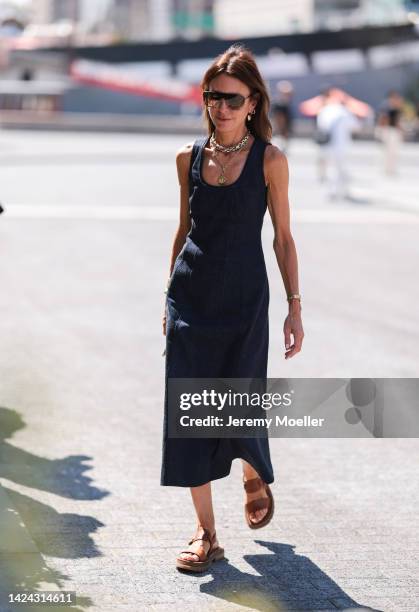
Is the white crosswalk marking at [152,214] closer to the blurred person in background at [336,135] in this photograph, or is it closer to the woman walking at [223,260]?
the blurred person in background at [336,135]

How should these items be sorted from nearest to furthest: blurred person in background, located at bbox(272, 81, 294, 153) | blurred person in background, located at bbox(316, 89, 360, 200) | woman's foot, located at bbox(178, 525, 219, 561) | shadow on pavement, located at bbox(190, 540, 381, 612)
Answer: shadow on pavement, located at bbox(190, 540, 381, 612) < woman's foot, located at bbox(178, 525, 219, 561) < blurred person in background, located at bbox(316, 89, 360, 200) < blurred person in background, located at bbox(272, 81, 294, 153)

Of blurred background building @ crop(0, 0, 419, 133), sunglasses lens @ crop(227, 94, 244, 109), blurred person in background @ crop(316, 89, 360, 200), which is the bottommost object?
sunglasses lens @ crop(227, 94, 244, 109)

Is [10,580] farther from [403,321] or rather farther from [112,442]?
[403,321]

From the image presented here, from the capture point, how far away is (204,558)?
17.2 ft

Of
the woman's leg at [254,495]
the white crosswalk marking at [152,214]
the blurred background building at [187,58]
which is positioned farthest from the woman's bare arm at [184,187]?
the blurred background building at [187,58]

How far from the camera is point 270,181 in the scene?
17.0 feet

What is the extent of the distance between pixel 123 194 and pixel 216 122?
19.1 m

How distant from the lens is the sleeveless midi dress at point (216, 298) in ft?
16.8

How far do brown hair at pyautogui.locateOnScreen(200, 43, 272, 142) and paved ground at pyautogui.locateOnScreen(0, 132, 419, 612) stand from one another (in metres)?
1.73

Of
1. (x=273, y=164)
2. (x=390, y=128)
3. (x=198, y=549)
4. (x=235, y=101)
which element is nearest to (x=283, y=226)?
(x=273, y=164)

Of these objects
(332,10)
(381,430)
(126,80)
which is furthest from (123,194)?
(332,10)

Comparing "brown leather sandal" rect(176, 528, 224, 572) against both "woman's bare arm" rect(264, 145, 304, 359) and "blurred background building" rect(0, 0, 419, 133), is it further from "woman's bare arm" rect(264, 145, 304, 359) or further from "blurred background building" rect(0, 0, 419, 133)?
"blurred background building" rect(0, 0, 419, 133)

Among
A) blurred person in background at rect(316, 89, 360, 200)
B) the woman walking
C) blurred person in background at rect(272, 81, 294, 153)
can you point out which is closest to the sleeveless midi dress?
the woman walking

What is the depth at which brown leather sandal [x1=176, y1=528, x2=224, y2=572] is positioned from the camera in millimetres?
5203
